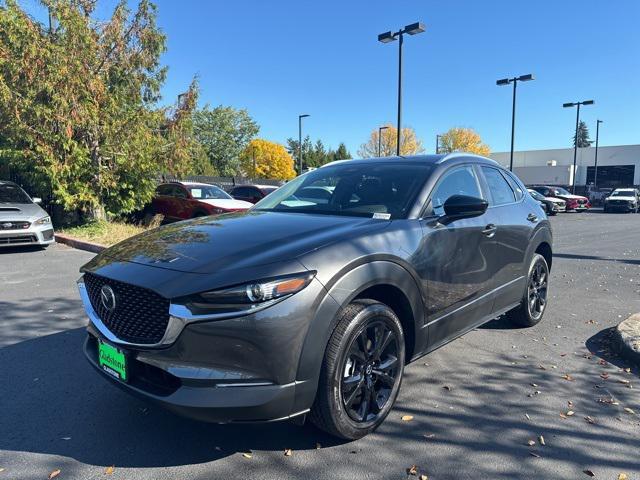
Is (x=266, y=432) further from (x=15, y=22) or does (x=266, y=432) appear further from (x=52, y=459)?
(x=15, y=22)

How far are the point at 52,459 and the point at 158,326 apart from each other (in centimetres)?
107

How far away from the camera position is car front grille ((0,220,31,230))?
979cm

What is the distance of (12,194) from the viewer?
36.5 ft

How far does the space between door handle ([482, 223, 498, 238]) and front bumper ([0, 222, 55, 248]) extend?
9471 mm

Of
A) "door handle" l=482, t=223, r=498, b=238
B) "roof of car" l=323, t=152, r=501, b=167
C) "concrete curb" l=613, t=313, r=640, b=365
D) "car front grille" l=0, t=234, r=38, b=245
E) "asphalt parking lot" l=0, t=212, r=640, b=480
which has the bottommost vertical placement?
"asphalt parking lot" l=0, t=212, r=640, b=480

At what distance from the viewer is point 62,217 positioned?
13805 millimetres

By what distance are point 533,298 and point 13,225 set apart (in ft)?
32.0

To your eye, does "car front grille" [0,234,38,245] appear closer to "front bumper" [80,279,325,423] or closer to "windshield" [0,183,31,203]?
"windshield" [0,183,31,203]

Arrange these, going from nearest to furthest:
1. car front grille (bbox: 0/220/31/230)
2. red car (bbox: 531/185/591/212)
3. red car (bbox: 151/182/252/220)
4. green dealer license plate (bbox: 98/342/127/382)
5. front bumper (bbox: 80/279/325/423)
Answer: front bumper (bbox: 80/279/325/423) < green dealer license plate (bbox: 98/342/127/382) < car front grille (bbox: 0/220/31/230) < red car (bbox: 151/182/252/220) < red car (bbox: 531/185/591/212)

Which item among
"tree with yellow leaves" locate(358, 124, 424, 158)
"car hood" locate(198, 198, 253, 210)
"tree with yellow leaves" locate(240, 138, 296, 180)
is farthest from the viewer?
"tree with yellow leaves" locate(240, 138, 296, 180)

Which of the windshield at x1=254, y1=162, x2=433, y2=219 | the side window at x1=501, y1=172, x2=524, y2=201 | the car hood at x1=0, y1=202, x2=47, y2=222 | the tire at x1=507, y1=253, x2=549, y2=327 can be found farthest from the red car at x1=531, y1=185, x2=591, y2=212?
the windshield at x1=254, y1=162, x2=433, y2=219

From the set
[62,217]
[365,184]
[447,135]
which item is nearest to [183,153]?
[62,217]

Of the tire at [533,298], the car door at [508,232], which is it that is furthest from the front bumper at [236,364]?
the tire at [533,298]

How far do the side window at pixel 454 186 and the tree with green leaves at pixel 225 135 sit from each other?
241 feet
